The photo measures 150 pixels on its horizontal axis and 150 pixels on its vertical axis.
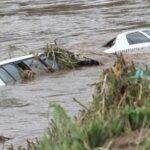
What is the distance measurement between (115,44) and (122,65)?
15070mm

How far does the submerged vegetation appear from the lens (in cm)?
610

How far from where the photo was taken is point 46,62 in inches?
817

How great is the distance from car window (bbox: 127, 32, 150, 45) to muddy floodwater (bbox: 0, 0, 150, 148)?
898 mm

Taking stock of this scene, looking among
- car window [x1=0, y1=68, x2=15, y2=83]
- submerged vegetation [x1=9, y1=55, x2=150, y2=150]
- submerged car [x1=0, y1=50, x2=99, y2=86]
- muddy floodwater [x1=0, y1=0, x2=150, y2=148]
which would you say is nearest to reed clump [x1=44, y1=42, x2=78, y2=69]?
submerged car [x1=0, y1=50, x2=99, y2=86]

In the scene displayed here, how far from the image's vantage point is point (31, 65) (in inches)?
810

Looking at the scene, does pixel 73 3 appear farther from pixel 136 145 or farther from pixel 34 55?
pixel 136 145

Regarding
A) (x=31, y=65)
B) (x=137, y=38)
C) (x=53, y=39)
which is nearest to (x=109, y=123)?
(x=31, y=65)

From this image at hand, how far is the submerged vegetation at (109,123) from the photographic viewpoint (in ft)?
20.0

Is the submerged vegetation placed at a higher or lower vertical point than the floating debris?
lower

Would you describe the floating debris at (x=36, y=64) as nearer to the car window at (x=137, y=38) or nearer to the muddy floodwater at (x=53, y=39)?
the muddy floodwater at (x=53, y=39)

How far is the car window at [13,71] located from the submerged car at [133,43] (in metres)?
3.51

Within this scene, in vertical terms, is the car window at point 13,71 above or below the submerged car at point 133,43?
below

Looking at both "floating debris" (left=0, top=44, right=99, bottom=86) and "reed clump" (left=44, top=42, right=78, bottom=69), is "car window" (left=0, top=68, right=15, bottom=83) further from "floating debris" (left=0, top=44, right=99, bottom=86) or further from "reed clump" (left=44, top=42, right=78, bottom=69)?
"reed clump" (left=44, top=42, right=78, bottom=69)

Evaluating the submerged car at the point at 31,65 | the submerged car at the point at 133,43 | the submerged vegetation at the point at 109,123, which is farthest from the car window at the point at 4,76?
the submerged vegetation at the point at 109,123
